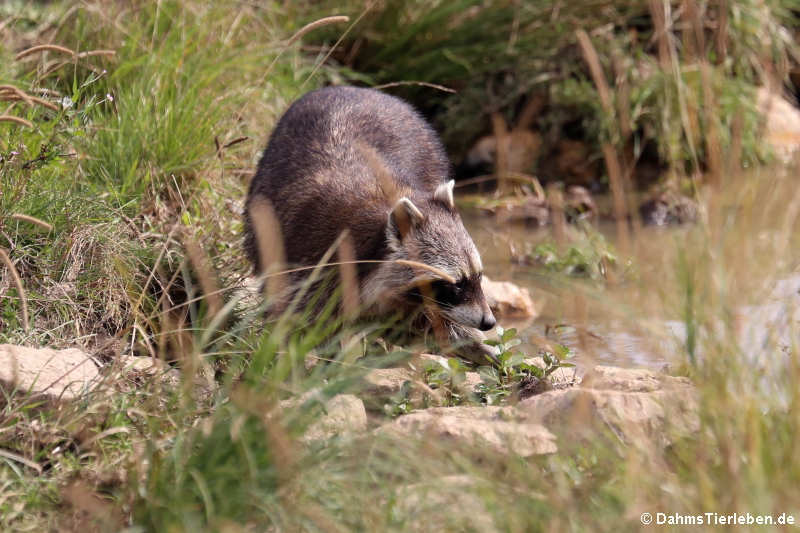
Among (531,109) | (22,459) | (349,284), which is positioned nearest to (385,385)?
(349,284)

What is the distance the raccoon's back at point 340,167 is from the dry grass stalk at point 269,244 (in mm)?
76

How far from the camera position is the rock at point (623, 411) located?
2732 mm

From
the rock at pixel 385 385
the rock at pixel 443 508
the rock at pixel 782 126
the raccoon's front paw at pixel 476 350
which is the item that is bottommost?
the rock at pixel 782 126

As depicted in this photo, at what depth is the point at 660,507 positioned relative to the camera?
2504mm

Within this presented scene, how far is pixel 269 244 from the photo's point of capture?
4125mm

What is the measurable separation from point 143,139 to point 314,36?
360cm

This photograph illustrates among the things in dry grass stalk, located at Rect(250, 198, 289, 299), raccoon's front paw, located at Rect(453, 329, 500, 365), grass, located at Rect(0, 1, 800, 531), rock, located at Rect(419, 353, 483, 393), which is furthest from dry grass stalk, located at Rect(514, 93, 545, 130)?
rock, located at Rect(419, 353, 483, 393)

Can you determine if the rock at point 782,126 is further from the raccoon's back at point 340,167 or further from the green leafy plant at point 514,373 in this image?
the green leafy plant at point 514,373

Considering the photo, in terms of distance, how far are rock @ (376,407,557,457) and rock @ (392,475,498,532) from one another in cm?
25

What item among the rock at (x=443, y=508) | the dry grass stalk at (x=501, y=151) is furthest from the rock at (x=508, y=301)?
the rock at (x=443, y=508)

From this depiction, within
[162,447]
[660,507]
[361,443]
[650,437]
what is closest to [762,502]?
[660,507]

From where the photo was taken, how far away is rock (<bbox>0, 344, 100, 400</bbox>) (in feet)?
10.6

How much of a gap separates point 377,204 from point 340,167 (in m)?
0.44

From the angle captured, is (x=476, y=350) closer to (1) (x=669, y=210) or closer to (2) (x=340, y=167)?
(2) (x=340, y=167)
